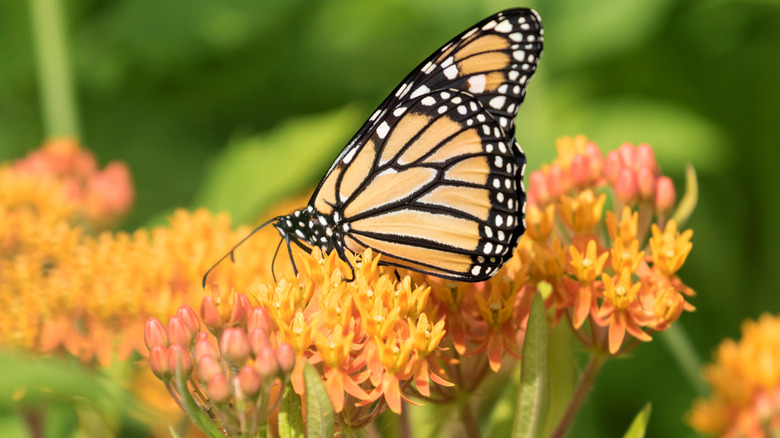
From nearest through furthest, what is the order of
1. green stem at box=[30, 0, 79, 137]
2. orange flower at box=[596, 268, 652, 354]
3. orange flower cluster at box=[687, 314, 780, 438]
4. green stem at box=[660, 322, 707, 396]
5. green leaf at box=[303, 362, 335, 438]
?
green leaf at box=[303, 362, 335, 438] → orange flower at box=[596, 268, 652, 354] → orange flower cluster at box=[687, 314, 780, 438] → green stem at box=[660, 322, 707, 396] → green stem at box=[30, 0, 79, 137]

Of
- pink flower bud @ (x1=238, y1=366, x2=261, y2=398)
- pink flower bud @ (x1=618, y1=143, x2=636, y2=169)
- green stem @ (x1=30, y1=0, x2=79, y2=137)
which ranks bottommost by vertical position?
pink flower bud @ (x1=238, y1=366, x2=261, y2=398)

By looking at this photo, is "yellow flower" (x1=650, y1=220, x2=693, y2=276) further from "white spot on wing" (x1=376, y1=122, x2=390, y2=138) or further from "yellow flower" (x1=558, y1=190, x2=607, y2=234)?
"white spot on wing" (x1=376, y1=122, x2=390, y2=138)

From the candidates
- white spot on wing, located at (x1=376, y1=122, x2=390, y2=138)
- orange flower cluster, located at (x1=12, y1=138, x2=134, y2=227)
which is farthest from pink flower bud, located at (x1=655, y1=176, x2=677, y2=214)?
orange flower cluster, located at (x1=12, y1=138, x2=134, y2=227)

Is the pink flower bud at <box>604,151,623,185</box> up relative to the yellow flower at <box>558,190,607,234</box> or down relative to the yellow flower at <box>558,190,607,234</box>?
up

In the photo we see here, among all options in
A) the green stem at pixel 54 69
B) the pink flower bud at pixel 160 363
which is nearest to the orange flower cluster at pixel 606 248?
the pink flower bud at pixel 160 363

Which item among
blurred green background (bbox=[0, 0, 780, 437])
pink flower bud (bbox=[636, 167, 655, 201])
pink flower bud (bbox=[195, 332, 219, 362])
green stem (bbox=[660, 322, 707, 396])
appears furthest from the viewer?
blurred green background (bbox=[0, 0, 780, 437])

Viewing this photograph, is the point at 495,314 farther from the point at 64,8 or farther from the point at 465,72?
the point at 64,8

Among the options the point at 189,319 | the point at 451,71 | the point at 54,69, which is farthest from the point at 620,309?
the point at 54,69
